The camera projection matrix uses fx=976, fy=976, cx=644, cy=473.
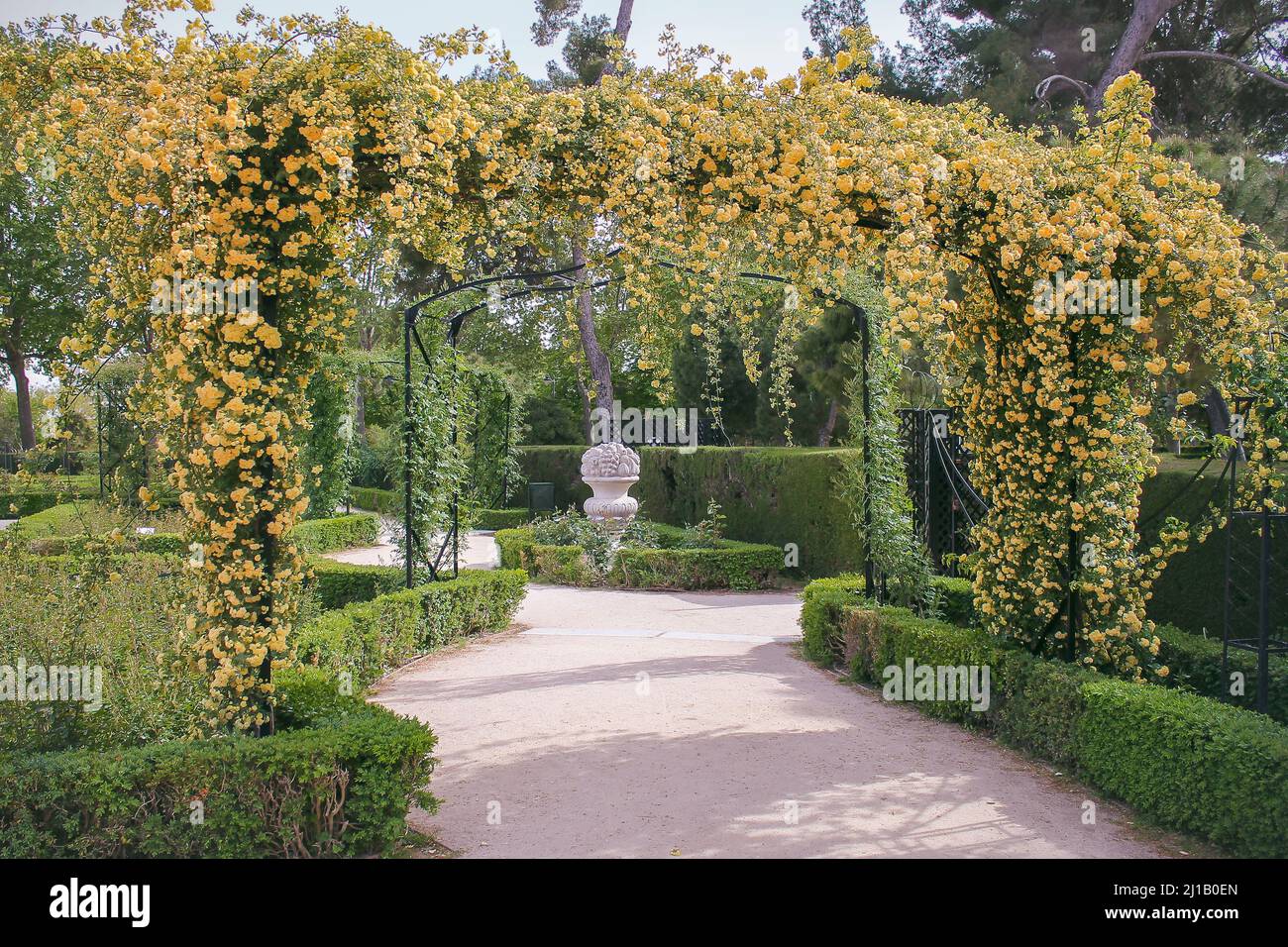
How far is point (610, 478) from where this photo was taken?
14734 mm

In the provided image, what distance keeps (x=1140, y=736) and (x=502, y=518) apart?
1615 cm

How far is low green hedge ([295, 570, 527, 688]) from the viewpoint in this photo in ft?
22.0

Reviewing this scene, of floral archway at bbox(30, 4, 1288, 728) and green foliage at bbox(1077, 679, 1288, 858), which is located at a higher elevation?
floral archway at bbox(30, 4, 1288, 728)

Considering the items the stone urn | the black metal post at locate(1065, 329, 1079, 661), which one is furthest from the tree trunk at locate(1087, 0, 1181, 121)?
the black metal post at locate(1065, 329, 1079, 661)

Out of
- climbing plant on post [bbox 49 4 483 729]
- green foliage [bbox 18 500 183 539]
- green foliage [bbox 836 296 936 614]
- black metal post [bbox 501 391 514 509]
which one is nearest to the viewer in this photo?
climbing plant on post [bbox 49 4 483 729]

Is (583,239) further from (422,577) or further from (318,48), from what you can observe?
(422,577)

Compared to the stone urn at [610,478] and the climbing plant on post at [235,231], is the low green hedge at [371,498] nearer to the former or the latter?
the stone urn at [610,478]

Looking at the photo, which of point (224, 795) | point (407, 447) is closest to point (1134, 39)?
point (407, 447)

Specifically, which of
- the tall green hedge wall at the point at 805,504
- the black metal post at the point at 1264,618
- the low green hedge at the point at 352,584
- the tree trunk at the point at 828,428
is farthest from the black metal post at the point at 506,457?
the black metal post at the point at 1264,618

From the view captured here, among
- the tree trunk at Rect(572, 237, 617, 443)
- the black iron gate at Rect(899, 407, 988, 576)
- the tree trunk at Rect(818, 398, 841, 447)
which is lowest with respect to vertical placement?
the black iron gate at Rect(899, 407, 988, 576)

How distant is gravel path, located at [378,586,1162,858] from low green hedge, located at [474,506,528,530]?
1089cm

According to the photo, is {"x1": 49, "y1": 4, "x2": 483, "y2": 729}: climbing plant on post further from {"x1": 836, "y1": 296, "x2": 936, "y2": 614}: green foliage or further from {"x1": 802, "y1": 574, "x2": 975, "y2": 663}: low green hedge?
{"x1": 802, "y1": 574, "x2": 975, "y2": 663}: low green hedge

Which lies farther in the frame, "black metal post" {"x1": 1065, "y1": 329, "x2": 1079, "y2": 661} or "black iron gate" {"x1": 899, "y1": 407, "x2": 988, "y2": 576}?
"black iron gate" {"x1": 899, "y1": 407, "x2": 988, "y2": 576}
